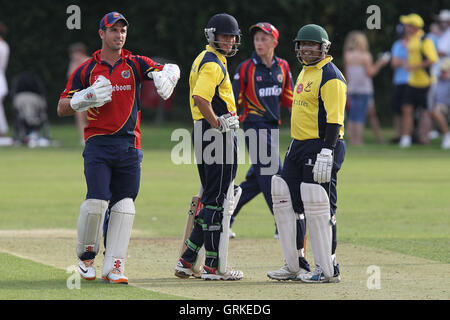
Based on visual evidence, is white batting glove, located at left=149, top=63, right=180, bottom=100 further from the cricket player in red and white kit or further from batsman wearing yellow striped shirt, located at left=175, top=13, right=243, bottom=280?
batsman wearing yellow striped shirt, located at left=175, top=13, right=243, bottom=280

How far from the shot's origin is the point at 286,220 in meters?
8.27

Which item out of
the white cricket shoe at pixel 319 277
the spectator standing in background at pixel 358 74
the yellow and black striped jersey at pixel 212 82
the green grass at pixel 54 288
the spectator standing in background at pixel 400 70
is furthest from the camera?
the spectator standing in background at pixel 400 70

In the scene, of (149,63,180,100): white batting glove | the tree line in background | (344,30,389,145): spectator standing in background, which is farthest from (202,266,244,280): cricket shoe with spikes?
the tree line in background

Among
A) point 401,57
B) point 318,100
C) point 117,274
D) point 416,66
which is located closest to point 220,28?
point 318,100

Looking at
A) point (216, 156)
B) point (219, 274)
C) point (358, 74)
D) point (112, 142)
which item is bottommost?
point (219, 274)

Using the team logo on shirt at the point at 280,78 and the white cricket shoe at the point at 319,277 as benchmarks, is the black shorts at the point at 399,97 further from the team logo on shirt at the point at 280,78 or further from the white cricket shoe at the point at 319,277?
the white cricket shoe at the point at 319,277

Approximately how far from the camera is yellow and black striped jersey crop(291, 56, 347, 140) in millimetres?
7906

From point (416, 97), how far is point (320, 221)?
14.9m

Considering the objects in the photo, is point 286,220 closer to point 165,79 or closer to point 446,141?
point 165,79

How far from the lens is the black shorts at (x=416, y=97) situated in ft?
73.1

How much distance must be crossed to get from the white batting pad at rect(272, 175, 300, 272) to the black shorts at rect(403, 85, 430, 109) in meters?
14.6

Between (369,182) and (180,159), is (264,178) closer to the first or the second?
(369,182)

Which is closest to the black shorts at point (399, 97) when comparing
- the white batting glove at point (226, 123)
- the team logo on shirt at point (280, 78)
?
the team logo on shirt at point (280, 78)

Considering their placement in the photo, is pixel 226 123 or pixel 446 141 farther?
pixel 446 141
